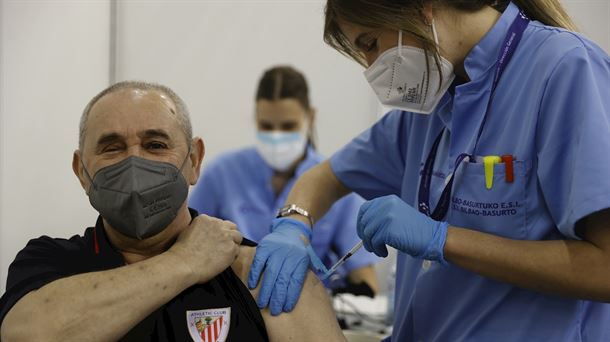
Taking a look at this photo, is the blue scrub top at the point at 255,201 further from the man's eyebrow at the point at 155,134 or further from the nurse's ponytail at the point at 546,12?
the nurse's ponytail at the point at 546,12

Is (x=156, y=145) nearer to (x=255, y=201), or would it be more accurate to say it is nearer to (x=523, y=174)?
(x=523, y=174)

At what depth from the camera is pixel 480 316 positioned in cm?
140

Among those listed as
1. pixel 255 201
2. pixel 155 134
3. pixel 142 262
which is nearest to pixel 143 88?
pixel 155 134

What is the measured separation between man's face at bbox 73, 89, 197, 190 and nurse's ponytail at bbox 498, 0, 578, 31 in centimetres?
84

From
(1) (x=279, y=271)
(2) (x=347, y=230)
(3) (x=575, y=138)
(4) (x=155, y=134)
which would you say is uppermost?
(3) (x=575, y=138)

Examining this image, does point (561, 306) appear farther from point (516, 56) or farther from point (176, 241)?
point (176, 241)

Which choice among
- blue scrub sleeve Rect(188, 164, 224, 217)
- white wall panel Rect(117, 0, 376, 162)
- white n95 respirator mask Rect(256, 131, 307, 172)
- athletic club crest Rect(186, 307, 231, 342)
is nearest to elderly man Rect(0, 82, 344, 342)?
athletic club crest Rect(186, 307, 231, 342)

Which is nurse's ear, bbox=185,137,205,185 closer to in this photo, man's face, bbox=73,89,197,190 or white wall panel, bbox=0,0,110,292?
man's face, bbox=73,89,197,190

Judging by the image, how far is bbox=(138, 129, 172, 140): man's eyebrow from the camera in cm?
155

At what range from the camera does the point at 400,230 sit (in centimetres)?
137

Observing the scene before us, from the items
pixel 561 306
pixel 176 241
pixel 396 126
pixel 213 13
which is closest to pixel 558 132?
pixel 561 306

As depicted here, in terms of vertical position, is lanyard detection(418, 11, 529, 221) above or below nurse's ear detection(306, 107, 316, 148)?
above

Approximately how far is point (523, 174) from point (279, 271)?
573mm

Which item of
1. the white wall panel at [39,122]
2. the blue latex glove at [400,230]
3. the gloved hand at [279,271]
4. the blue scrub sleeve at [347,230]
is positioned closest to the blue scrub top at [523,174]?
the blue latex glove at [400,230]
